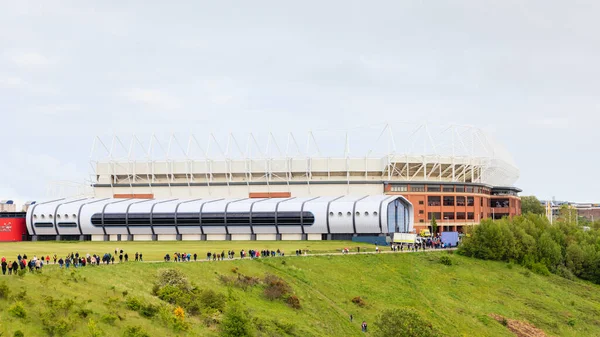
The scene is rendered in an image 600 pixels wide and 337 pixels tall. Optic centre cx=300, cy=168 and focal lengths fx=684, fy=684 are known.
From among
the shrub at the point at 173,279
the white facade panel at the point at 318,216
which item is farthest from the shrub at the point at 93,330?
the white facade panel at the point at 318,216

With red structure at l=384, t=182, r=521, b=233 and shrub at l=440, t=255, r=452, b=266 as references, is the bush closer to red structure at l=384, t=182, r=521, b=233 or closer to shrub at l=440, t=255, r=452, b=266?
shrub at l=440, t=255, r=452, b=266

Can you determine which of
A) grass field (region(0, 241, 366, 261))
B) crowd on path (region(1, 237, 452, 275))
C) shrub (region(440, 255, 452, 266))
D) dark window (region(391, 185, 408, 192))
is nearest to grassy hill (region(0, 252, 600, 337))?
shrub (region(440, 255, 452, 266))

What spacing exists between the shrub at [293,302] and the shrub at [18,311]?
3443 cm

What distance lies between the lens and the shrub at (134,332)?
52.0 meters

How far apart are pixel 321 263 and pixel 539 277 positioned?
42526 millimetres

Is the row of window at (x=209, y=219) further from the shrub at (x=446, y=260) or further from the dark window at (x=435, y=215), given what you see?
the dark window at (x=435, y=215)

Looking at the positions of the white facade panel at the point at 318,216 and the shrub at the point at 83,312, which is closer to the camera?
the shrub at the point at 83,312

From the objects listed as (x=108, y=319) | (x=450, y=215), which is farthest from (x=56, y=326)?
(x=450, y=215)

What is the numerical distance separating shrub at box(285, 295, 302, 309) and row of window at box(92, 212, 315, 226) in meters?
53.7

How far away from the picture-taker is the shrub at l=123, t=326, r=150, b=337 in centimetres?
5197

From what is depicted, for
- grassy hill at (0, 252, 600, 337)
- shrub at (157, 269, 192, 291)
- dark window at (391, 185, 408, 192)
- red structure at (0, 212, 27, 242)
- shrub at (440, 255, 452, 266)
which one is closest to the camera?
grassy hill at (0, 252, 600, 337)

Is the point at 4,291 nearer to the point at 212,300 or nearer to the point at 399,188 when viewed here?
the point at 212,300

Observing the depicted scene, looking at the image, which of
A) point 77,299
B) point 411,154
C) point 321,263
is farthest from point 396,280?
point 411,154

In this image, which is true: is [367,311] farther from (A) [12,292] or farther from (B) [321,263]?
(A) [12,292]
